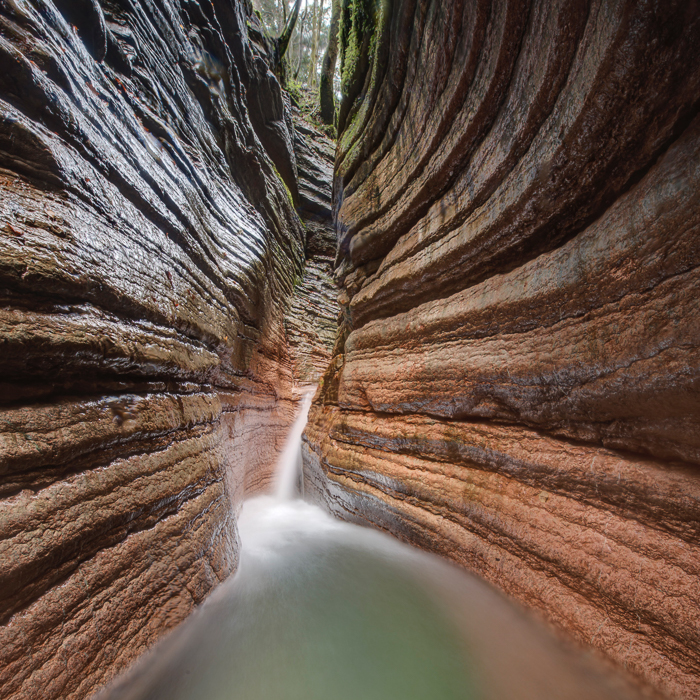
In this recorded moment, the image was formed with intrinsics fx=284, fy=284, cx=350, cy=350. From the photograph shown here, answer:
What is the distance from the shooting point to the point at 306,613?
7.85 feet

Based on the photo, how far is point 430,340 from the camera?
3.41m

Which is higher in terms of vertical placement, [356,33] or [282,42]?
[282,42]

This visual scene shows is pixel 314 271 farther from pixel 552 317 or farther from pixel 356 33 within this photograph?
pixel 552 317

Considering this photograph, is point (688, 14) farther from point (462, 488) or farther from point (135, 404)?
point (135, 404)

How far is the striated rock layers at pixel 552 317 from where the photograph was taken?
158 cm

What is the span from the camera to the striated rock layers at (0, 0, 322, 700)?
1.48 meters

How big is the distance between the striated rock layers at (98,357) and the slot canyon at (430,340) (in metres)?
0.02

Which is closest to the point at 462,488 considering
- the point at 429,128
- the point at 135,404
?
the point at 135,404

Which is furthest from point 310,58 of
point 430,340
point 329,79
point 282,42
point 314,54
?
point 430,340

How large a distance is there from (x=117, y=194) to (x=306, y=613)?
4045 millimetres

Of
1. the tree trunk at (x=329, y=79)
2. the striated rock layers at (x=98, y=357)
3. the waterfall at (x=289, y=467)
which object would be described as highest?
the tree trunk at (x=329, y=79)

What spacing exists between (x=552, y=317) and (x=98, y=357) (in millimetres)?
3394

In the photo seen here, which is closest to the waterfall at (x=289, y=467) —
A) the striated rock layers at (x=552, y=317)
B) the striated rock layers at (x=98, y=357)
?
the striated rock layers at (x=552, y=317)

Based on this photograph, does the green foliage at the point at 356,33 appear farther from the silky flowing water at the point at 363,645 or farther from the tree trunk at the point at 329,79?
the silky flowing water at the point at 363,645
